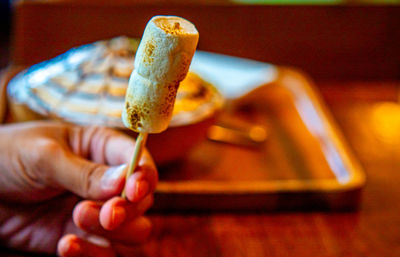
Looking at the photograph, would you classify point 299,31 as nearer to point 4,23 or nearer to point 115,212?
point 115,212

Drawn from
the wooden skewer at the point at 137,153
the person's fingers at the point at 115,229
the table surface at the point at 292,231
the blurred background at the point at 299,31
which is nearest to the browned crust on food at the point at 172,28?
the wooden skewer at the point at 137,153

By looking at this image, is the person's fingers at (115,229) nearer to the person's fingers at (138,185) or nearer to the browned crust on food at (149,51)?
the person's fingers at (138,185)

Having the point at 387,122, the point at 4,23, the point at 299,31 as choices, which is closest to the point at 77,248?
the point at 387,122

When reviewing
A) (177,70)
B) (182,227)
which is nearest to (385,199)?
(182,227)

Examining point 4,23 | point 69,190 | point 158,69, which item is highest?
point 158,69

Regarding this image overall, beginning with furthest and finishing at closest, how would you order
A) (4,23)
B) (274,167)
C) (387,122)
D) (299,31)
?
(4,23) < (299,31) < (387,122) < (274,167)

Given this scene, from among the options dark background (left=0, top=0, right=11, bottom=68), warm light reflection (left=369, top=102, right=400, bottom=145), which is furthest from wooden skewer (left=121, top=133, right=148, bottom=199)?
dark background (left=0, top=0, right=11, bottom=68)

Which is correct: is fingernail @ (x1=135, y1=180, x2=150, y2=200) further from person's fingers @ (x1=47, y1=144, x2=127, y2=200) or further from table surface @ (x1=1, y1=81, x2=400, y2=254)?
table surface @ (x1=1, y1=81, x2=400, y2=254)
